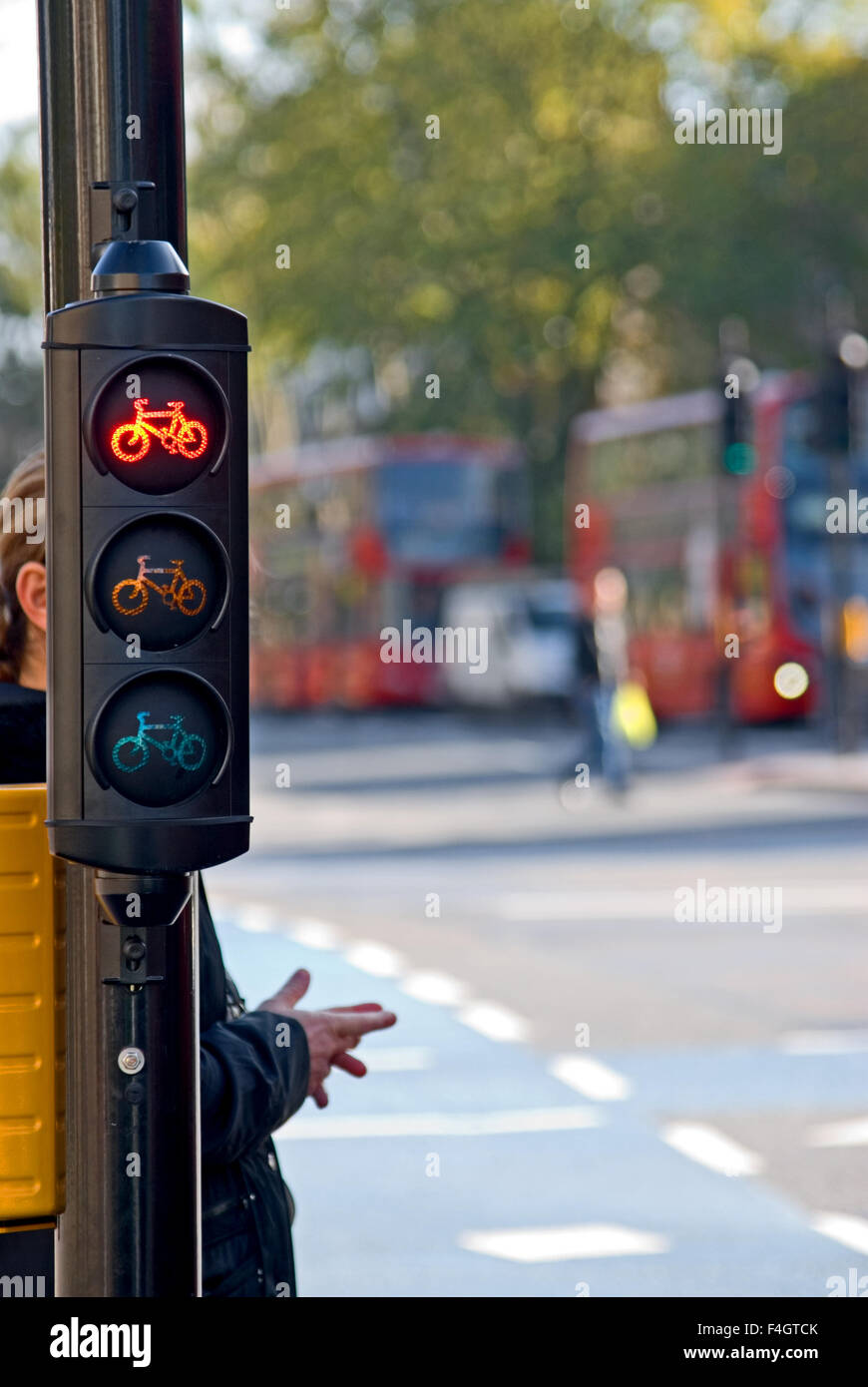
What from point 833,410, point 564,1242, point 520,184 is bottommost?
point 564,1242

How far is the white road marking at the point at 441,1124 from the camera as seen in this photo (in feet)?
24.1

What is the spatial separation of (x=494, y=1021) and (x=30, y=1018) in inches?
246

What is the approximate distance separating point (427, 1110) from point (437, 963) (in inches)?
122

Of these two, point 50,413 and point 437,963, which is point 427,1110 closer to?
point 437,963

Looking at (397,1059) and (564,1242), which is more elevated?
(397,1059)

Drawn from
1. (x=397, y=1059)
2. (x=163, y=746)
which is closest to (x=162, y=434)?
(x=163, y=746)

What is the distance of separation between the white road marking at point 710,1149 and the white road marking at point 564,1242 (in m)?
0.77

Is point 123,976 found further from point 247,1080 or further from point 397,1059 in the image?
point 397,1059

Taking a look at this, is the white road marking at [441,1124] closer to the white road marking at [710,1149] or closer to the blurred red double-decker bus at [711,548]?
the white road marking at [710,1149]

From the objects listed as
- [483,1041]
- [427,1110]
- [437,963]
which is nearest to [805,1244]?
[427,1110]

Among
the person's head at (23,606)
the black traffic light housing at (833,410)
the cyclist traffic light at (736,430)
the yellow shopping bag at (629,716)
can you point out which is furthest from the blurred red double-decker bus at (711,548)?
the person's head at (23,606)

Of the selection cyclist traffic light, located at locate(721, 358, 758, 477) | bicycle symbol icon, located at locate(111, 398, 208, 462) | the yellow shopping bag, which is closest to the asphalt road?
the yellow shopping bag

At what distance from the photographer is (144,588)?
9.70 feet

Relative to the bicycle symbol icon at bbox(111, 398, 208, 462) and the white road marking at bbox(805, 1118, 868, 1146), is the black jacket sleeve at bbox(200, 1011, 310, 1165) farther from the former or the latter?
the white road marking at bbox(805, 1118, 868, 1146)
